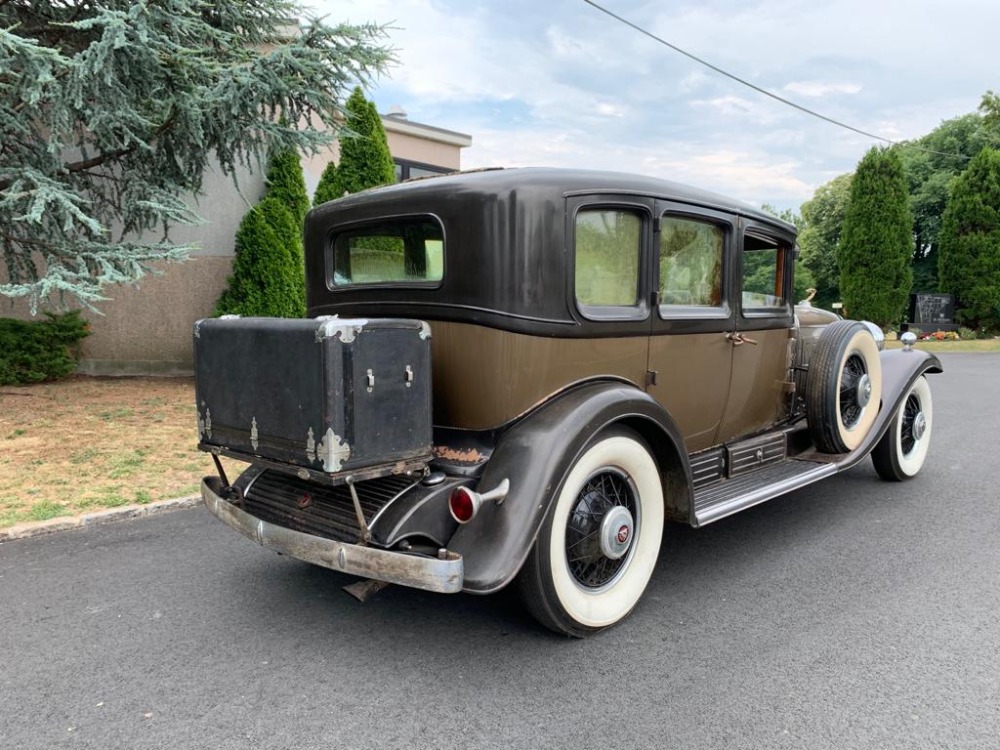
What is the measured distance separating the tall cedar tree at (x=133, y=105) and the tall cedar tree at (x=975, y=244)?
21.7 metres

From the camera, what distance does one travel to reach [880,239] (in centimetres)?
2041

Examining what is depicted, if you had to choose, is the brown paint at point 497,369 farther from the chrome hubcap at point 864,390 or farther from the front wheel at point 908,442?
the front wheel at point 908,442

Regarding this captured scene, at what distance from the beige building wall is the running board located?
806cm

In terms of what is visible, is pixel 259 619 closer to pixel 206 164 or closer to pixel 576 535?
pixel 576 535

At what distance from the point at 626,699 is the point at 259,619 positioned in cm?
163

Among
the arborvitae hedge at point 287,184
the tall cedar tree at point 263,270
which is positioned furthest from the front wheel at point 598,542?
the arborvitae hedge at point 287,184

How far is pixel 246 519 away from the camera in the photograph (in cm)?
296

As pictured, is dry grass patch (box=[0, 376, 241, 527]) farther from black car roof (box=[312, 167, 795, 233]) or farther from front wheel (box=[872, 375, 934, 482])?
front wheel (box=[872, 375, 934, 482])

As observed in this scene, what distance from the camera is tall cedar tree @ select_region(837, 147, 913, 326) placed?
20.4m

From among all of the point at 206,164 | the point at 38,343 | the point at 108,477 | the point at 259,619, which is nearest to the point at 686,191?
the point at 259,619

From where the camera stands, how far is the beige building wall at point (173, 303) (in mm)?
9633

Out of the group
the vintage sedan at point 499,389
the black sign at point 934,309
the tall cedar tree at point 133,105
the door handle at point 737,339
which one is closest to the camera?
the vintage sedan at point 499,389

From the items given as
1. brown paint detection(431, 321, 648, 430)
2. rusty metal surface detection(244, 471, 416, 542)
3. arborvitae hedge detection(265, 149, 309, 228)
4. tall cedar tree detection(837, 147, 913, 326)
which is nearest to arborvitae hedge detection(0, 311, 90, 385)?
arborvitae hedge detection(265, 149, 309, 228)

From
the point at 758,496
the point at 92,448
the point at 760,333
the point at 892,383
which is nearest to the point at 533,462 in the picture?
the point at 758,496
